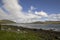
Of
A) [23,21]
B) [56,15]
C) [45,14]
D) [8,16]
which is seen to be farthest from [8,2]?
[56,15]

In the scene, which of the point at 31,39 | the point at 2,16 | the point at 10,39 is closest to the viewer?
the point at 10,39

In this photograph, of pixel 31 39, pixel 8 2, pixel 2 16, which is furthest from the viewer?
pixel 2 16

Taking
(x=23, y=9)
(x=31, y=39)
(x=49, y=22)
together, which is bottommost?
(x=31, y=39)

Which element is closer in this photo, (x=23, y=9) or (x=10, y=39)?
(x=10, y=39)

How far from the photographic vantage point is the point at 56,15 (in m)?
8.16

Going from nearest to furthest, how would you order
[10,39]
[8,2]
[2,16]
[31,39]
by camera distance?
[10,39] < [31,39] < [8,2] < [2,16]

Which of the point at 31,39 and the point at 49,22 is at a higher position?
the point at 49,22

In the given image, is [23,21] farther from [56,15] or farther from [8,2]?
[56,15]

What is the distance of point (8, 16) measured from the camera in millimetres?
8000

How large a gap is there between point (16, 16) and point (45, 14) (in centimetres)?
162

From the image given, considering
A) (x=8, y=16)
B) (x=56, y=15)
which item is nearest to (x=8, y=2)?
(x=8, y=16)

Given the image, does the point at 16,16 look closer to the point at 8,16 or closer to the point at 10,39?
the point at 8,16

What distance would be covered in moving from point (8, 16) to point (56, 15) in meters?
2.69

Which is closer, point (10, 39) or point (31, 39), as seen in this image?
point (10, 39)
